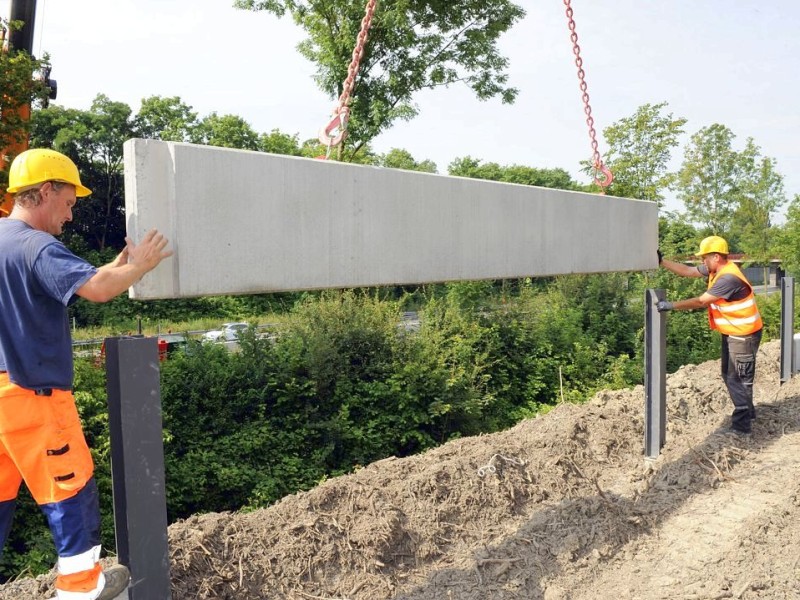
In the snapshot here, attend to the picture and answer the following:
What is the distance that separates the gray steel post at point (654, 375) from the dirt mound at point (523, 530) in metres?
0.17

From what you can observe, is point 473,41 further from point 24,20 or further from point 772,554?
point 772,554

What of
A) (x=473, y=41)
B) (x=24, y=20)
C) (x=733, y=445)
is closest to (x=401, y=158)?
(x=473, y=41)

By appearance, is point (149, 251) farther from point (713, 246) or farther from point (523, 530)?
point (713, 246)

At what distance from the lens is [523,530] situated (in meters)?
3.91

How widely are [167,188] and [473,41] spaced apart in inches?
498

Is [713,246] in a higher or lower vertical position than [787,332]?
higher

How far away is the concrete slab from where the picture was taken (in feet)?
8.81

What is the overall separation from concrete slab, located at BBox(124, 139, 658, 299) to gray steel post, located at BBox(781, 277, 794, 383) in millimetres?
4386

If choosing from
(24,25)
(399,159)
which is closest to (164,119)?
(399,159)

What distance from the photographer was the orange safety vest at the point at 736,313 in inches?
226

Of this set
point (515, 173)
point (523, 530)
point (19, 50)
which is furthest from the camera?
point (515, 173)

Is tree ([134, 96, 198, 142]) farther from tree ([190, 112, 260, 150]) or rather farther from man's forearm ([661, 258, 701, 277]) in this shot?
man's forearm ([661, 258, 701, 277])

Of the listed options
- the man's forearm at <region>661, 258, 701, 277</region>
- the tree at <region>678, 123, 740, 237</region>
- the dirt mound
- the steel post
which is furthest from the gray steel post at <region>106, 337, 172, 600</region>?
the tree at <region>678, 123, 740, 237</region>

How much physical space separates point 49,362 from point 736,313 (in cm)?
551
